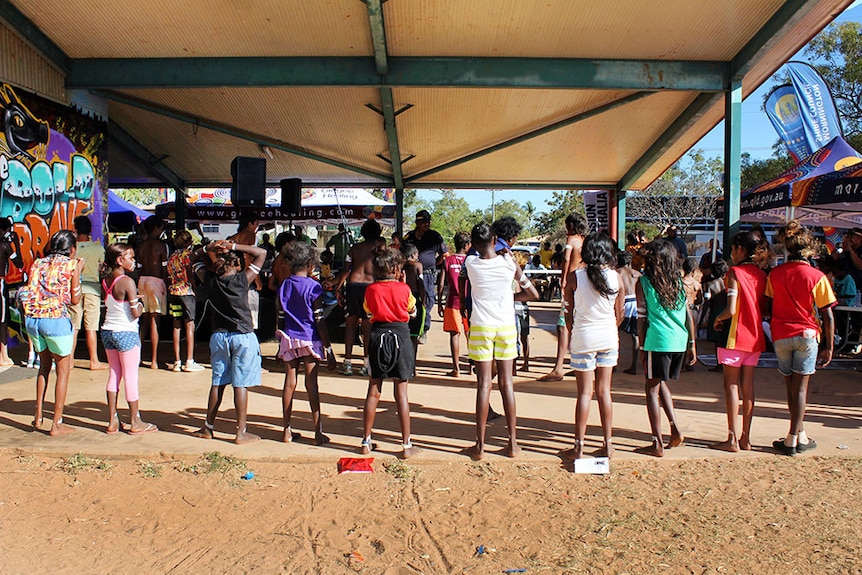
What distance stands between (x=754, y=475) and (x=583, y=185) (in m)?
12.9

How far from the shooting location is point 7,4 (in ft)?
27.3

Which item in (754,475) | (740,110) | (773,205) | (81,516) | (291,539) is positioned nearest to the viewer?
(291,539)

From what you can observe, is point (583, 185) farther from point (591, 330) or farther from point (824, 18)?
point (591, 330)

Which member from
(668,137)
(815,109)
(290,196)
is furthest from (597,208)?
(290,196)

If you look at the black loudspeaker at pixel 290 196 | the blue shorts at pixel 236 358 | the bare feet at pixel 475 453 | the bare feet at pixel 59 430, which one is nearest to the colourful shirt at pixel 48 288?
the bare feet at pixel 59 430

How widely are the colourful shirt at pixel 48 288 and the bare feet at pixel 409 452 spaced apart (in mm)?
3046

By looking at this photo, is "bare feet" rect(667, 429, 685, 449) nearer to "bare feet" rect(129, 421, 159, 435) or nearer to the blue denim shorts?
the blue denim shorts

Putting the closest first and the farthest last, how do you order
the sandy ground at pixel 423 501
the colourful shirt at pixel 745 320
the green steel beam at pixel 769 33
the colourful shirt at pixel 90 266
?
the sandy ground at pixel 423 501 → the colourful shirt at pixel 745 320 → the green steel beam at pixel 769 33 → the colourful shirt at pixel 90 266

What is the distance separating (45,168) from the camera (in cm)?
954

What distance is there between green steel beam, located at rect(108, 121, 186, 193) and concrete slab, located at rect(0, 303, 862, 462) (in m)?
6.21

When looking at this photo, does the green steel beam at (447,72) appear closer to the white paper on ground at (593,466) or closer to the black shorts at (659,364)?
the black shorts at (659,364)

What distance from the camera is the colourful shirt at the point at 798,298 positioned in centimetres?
523

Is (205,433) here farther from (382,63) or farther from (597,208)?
(597,208)

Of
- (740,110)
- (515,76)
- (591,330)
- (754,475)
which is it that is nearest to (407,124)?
(515,76)
